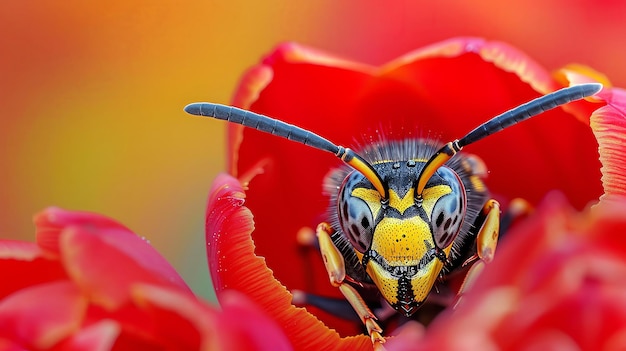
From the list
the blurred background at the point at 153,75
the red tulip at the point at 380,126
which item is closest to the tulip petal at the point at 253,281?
the red tulip at the point at 380,126

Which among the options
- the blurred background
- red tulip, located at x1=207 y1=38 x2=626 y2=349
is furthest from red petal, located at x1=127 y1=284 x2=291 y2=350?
the blurred background

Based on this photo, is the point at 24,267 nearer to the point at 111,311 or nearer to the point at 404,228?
the point at 111,311

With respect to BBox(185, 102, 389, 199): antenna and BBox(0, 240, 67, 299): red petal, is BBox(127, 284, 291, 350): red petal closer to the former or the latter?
BBox(0, 240, 67, 299): red petal

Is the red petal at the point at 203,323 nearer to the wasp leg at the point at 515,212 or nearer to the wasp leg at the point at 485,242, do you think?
the wasp leg at the point at 485,242

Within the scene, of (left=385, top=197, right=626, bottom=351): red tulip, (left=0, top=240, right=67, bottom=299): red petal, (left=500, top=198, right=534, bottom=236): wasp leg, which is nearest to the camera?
(left=385, top=197, right=626, bottom=351): red tulip

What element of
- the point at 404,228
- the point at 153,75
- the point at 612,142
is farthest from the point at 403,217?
the point at 153,75
